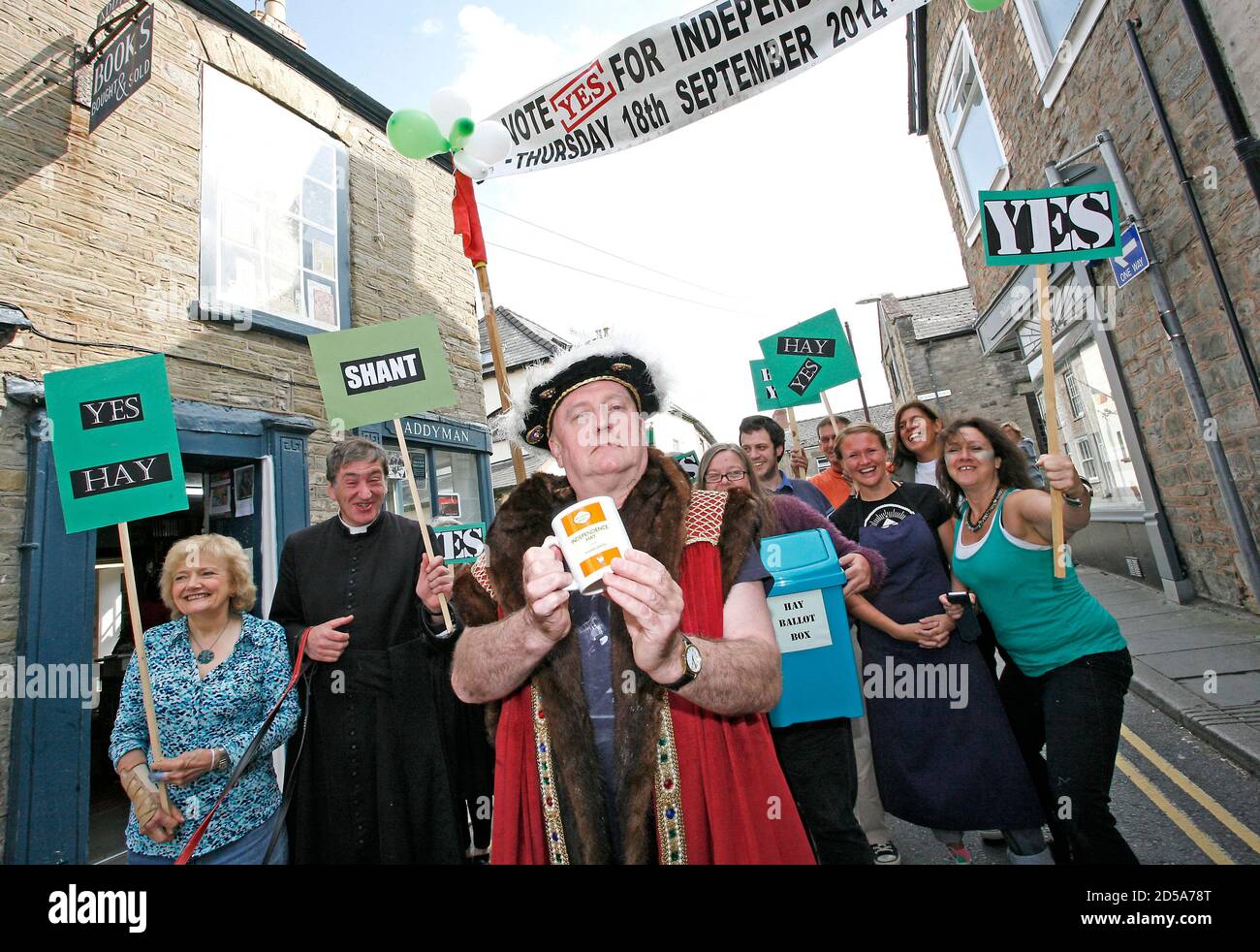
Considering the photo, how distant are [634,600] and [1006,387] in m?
22.3

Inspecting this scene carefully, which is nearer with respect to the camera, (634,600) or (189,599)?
(634,600)

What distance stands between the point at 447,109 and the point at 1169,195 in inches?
247

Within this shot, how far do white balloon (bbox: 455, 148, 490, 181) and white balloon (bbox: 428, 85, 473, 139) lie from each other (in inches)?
7.2

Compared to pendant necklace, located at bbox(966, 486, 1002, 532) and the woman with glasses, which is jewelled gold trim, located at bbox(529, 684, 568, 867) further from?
pendant necklace, located at bbox(966, 486, 1002, 532)

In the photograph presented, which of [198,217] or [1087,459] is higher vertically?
[198,217]

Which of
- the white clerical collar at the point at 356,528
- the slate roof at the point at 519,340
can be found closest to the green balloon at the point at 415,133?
the white clerical collar at the point at 356,528

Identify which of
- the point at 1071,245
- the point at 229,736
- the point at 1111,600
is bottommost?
the point at 1111,600

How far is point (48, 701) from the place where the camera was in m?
4.34

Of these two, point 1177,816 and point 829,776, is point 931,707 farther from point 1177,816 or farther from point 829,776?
point 1177,816

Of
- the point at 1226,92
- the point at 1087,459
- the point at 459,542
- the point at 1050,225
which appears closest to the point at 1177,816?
the point at 1050,225
